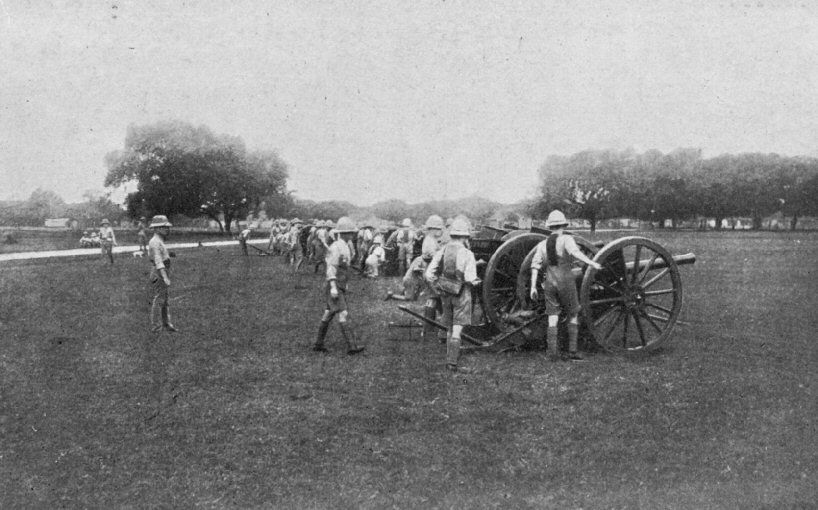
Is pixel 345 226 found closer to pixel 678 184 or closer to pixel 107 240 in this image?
pixel 107 240

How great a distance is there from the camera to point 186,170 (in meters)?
40.9

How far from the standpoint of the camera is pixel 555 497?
13.5 feet

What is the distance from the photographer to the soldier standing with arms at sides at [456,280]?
738 cm

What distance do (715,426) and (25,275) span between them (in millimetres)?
18635

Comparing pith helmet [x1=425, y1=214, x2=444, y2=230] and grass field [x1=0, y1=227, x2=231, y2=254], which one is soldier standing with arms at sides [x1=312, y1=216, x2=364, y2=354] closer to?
pith helmet [x1=425, y1=214, x2=444, y2=230]

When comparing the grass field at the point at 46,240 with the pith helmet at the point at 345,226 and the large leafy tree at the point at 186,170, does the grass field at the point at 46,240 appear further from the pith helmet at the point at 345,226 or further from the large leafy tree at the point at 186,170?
the pith helmet at the point at 345,226

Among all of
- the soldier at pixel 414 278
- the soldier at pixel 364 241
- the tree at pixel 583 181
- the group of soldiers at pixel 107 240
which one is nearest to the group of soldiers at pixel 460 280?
the soldier at pixel 414 278

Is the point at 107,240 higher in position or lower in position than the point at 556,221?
lower

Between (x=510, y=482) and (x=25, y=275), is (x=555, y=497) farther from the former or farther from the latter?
(x=25, y=275)

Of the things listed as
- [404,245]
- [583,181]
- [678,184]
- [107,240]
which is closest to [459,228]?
[404,245]

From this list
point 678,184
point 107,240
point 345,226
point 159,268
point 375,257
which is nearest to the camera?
point 345,226

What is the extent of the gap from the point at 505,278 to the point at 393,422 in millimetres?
4094

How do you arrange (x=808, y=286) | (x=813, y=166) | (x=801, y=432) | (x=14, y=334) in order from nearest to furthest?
(x=801, y=432) → (x=14, y=334) → (x=808, y=286) → (x=813, y=166)

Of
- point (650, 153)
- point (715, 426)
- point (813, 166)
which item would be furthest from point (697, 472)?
point (650, 153)
